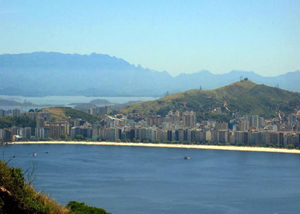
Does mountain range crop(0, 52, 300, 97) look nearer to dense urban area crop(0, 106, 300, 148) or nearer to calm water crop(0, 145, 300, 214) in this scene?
dense urban area crop(0, 106, 300, 148)

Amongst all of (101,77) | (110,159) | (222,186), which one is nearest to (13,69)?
(101,77)

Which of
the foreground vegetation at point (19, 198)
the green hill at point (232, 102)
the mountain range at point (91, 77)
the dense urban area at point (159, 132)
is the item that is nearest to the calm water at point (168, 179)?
the dense urban area at point (159, 132)

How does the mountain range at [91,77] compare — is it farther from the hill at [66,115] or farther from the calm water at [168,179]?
the calm water at [168,179]

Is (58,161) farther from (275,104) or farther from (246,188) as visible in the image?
(275,104)

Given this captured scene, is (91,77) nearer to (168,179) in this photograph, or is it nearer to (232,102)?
(232,102)

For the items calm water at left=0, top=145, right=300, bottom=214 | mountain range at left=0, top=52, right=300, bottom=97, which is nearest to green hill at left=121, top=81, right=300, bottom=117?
calm water at left=0, top=145, right=300, bottom=214

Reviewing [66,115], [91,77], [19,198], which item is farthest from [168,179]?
[91,77]
